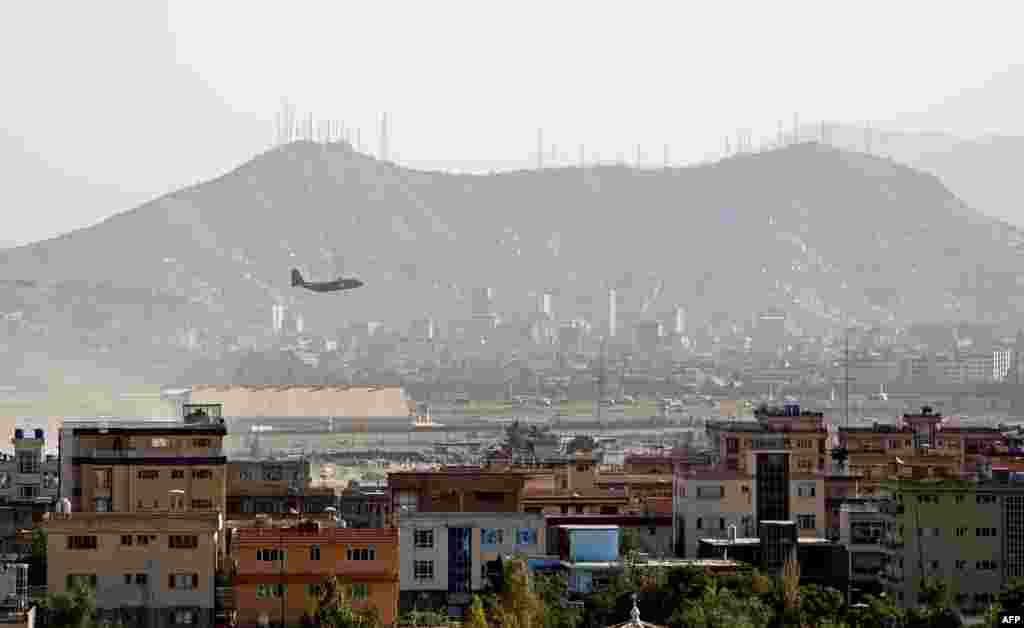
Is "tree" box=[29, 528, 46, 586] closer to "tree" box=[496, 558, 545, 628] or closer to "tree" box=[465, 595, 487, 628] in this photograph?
"tree" box=[496, 558, 545, 628]

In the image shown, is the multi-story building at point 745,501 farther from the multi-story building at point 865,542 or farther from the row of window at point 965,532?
the row of window at point 965,532

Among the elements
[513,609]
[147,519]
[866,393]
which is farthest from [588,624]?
[866,393]

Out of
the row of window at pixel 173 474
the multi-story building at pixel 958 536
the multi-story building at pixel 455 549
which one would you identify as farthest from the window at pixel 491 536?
the multi-story building at pixel 958 536

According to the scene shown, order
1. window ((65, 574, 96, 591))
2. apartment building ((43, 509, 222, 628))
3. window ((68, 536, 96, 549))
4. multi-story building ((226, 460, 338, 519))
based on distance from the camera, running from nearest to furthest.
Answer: window ((65, 574, 96, 591)) → apartment building ((43, 509, 222, 628)) → window ((68, 536, 96, 549)) → multi-story building ((226, 460, 338, 519))

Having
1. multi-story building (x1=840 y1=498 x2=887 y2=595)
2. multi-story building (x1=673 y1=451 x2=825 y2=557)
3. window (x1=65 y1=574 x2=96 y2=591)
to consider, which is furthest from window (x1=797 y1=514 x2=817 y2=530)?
window (x1=65 y1=574 x2=96 y2=591)

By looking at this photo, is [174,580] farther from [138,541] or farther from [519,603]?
[519,603]

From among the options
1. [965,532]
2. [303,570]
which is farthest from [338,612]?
[965,532]

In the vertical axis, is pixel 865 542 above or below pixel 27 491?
below
